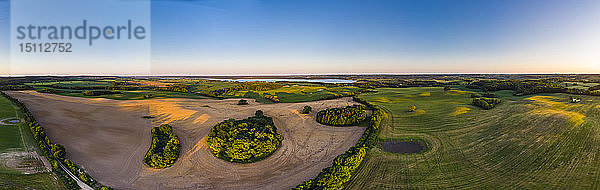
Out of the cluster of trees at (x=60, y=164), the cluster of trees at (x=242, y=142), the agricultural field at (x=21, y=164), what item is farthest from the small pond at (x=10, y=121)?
the cluster of trees at (x=242, y=142)

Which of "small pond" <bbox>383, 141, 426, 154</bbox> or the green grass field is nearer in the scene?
the green grass field

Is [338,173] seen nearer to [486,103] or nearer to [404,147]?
[404,147]

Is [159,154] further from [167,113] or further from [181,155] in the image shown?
[167,113]

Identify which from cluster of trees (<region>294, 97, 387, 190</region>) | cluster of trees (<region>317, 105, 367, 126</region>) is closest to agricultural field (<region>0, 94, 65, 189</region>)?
cluster of trees (<region>294, 97, 387, 190</region>)

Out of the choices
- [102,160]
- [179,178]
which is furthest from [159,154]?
[102,160]

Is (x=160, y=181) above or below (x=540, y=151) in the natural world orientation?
below

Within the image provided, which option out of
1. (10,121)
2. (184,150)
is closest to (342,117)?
(184,150)

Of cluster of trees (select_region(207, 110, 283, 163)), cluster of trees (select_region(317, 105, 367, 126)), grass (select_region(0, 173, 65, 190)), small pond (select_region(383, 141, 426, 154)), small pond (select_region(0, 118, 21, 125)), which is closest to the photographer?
grass (select_region(0, 173, 65, 190))

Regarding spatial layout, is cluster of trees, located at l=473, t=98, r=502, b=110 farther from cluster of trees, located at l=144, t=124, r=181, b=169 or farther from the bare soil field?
cluster of trees, located at l=144, t=124, r=181, b=169
